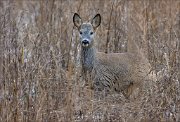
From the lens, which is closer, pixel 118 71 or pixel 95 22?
pixel 118 71

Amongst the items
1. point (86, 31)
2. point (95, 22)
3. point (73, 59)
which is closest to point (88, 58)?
point (73, 59)

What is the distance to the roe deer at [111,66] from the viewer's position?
7684 millimetres

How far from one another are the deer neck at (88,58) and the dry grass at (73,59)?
99mm

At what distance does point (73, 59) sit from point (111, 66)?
49cm

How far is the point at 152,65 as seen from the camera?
24.7 feet

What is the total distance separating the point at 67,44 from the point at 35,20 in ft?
4.70

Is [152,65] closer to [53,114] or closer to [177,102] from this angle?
[177,102]

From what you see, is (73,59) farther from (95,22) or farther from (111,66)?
(95,22)

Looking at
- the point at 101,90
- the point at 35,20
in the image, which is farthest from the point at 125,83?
the point at 35,20

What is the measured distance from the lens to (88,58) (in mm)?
7844

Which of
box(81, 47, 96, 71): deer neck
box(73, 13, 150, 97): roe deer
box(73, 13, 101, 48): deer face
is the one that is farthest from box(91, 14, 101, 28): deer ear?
box(81, 47, 96, 71): deer neck

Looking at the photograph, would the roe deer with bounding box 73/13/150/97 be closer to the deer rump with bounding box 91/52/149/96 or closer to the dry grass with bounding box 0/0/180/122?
the deer rump with bounding box 91/52/149/96

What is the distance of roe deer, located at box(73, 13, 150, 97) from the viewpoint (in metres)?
7.68

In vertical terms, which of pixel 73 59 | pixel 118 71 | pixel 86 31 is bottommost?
pixel 118 71
